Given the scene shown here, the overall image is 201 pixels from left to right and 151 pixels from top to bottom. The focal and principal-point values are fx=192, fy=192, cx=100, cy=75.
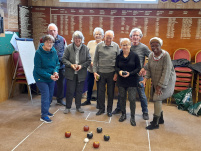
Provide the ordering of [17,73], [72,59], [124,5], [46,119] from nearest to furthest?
1. [46,119]
2. [72,59]
3. [17,73]
4. [124,5]

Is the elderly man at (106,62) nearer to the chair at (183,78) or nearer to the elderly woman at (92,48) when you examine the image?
→ the elderly woman at (92,48)

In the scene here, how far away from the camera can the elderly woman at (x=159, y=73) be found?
2.56m

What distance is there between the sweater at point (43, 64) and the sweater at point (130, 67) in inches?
39.8

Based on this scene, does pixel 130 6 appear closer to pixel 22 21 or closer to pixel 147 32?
pixel 147 32

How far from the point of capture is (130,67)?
282 centimetres

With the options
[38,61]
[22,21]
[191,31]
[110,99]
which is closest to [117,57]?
[110,99]

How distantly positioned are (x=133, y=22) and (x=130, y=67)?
2.13 meters

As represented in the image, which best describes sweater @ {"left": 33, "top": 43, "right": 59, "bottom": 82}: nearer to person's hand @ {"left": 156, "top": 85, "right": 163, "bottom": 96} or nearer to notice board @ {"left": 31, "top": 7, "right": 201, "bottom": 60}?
person's hand @ {"left": 156, "top": 85, "right": 163, "bottom": 96}

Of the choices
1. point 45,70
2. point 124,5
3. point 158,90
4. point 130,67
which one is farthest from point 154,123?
point 124,5

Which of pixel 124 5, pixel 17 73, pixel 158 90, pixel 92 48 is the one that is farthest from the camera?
pixel 124 5

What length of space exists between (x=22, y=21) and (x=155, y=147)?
13.0ft

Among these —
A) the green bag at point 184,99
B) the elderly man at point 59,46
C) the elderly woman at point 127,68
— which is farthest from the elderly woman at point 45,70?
the green bag at point 184,99

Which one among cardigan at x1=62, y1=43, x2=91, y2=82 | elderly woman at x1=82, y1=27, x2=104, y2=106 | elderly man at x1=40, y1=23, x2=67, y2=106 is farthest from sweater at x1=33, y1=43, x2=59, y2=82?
elderly woman at x1=82, y1=27, x2=104, y2=106

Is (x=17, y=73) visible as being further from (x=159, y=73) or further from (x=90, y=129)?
(x=159, y=73)
